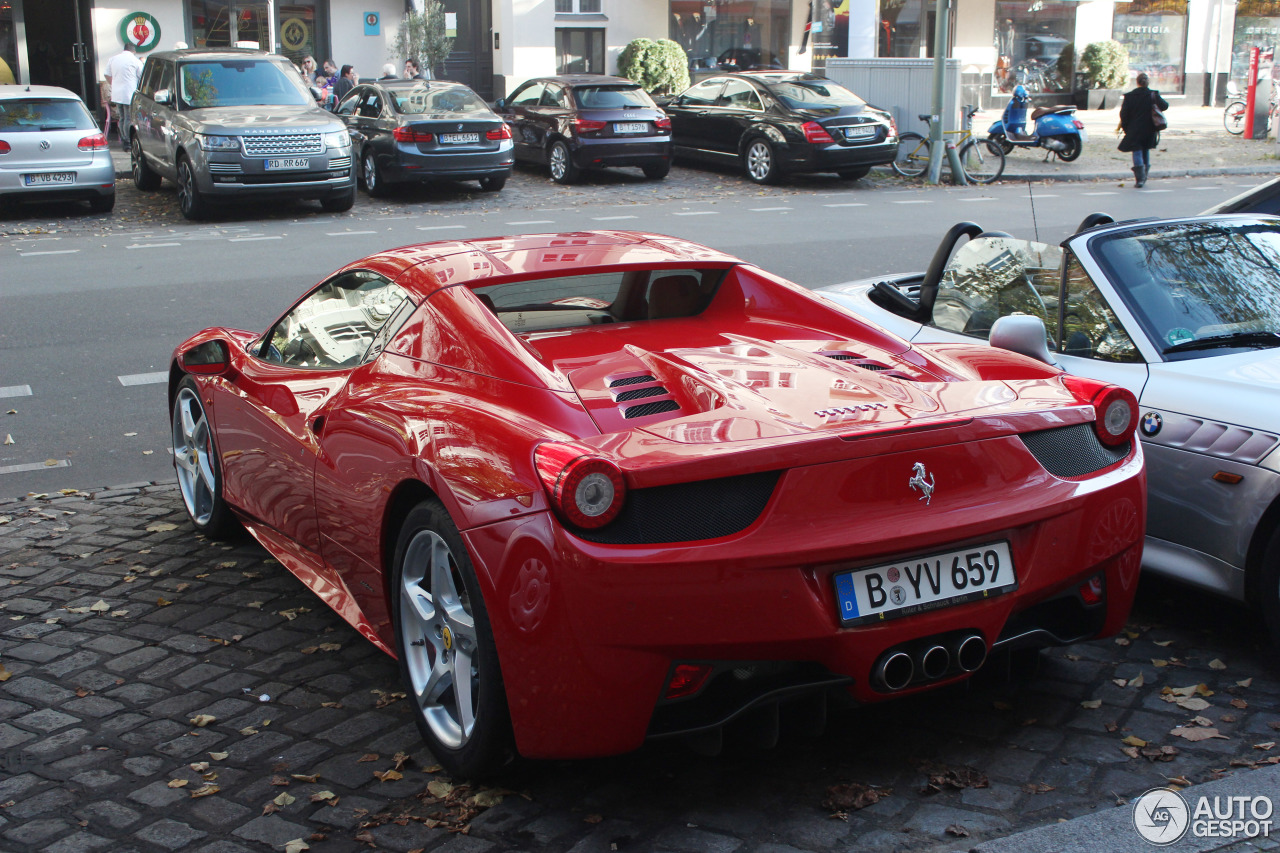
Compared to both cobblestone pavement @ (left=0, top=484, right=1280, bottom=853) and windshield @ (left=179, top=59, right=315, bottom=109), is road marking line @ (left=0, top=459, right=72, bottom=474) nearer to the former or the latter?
cobblestone pavement @ (left=0, top=484, right=1280, bottom=853)

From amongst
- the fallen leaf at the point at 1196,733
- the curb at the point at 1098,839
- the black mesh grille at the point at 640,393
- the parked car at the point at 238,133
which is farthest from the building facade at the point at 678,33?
the curb at the point at 1098,839

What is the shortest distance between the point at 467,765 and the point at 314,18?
27.7 m

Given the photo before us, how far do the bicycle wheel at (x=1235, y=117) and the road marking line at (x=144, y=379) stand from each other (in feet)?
88.4

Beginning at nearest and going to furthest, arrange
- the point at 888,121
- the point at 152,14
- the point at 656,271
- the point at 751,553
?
the point at 751,553
the point at 656,271
the point at 888,121
the point at 152,14

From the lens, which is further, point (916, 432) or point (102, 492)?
point (102, 492)

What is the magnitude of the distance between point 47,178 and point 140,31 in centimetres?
1217

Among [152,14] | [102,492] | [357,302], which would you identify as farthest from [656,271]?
[152,14]

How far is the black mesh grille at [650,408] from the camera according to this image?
3.37m

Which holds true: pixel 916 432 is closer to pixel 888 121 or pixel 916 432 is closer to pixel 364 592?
pixel 364 592

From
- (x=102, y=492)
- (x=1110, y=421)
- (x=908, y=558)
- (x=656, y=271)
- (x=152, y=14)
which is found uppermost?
(x=152, y=14)

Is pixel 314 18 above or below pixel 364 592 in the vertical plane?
above

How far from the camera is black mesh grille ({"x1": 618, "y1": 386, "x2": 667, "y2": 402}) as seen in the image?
3467 mm

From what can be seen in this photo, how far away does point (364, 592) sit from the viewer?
391 centimetres
